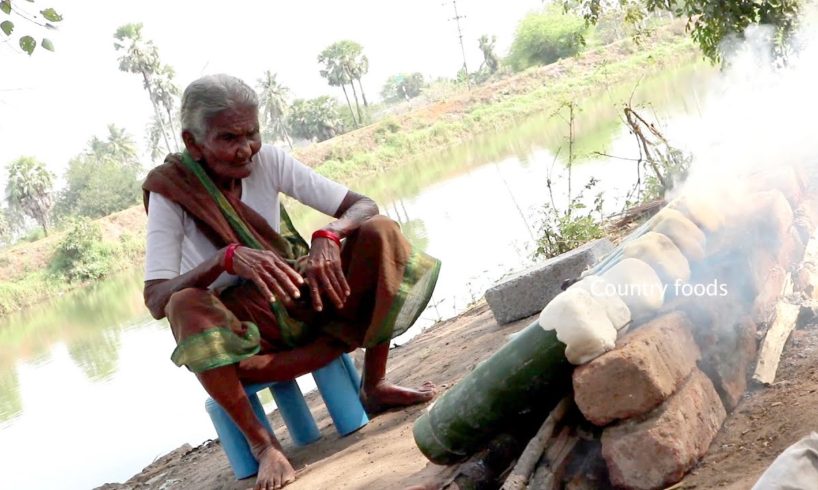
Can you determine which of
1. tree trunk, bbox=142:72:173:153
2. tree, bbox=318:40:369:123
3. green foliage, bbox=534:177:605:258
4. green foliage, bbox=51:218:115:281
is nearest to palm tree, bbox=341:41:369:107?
tree, bbox=318:40:369:123

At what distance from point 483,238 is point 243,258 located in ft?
26.0

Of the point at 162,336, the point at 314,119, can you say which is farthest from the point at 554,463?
the point at 314,119

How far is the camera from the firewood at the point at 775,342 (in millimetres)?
2426

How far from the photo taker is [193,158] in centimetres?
326

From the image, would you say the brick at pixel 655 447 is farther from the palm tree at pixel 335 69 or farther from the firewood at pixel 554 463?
the palm tree at pixel 335 69

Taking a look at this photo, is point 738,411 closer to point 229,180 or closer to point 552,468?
point 552,468

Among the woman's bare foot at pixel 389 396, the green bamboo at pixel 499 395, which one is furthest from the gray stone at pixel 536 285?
the green bamboo at pixel 499 395

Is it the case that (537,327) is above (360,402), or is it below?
above

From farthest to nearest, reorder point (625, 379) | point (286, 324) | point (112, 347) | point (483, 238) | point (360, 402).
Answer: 1. point (112, 347)
2. point (483, 238)
3. point (360, 402)
4. point (286, 324)
5. point (625, 379)

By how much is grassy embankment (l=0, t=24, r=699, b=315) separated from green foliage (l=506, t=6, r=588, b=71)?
12705 mm

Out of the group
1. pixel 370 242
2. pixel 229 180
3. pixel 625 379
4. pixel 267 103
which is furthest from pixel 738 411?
pixel 267 103

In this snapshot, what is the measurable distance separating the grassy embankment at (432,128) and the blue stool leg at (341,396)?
27.4m

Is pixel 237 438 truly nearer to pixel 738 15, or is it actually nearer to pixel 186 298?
pixel 186 298

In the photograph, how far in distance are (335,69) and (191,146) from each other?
204 feet
